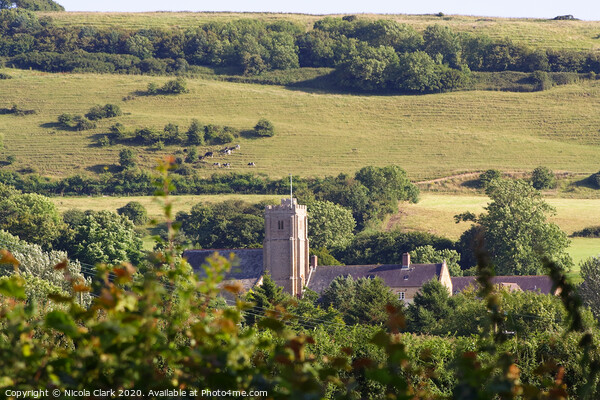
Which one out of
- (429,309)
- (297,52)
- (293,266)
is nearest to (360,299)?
(429,309)

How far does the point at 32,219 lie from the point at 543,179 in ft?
202

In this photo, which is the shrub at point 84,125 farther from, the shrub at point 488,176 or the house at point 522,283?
the house at point 522,283

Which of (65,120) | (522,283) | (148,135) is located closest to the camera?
(522,283)

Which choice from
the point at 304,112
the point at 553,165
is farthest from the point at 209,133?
the point at 553,165

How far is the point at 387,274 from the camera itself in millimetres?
82812

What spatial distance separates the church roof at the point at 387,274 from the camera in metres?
81.3

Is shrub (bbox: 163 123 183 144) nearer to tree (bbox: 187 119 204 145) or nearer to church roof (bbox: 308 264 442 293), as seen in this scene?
tree (bbox: 187 119 204 145)

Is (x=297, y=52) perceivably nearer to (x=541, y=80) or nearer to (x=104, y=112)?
(x=541, y=80)

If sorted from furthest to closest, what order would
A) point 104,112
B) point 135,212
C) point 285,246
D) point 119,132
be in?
point 104,112, point 119,132, point 135,212, point 285,246

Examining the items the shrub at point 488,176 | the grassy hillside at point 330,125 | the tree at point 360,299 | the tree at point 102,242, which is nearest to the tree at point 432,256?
the tree at point 360,299

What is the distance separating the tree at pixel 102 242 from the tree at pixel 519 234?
1232 inches

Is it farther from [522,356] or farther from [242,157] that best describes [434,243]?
[522,356]

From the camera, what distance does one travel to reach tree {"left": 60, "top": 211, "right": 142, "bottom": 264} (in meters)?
81.9

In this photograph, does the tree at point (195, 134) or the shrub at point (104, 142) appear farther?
the tree at point (195, 134)
